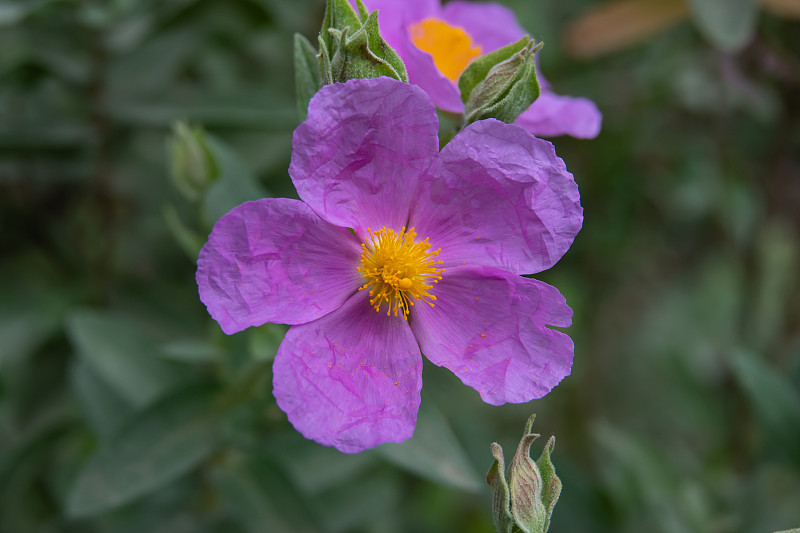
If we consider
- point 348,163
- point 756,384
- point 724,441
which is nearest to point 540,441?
point 724,441

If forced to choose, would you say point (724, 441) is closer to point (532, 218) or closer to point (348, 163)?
point (532, 218)

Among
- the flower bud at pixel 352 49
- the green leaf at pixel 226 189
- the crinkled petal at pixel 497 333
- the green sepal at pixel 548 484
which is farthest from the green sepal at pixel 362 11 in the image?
→ the green sepal at pixel 548 484

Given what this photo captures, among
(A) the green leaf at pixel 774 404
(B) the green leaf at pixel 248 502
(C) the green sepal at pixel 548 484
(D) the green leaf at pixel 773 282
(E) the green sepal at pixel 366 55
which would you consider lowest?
(D) the green leaf at pixel 773 282

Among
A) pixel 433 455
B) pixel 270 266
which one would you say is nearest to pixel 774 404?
pixel 433 455

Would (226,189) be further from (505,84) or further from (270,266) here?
(505,84)

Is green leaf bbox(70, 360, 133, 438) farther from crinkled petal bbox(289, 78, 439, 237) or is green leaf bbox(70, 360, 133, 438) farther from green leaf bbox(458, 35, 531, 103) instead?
green leaf bbox(458, 35, 531, 103)

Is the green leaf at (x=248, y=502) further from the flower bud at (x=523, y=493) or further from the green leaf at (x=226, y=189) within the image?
the flower bud at (x=523, y=493)
